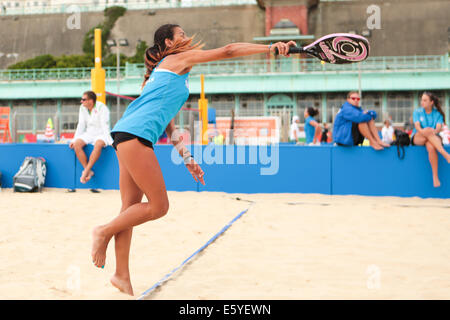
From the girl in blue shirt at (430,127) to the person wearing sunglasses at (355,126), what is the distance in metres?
0.51

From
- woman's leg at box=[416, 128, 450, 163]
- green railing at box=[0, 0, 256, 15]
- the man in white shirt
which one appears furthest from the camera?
green railing at box=[0, 0, 256, 15]

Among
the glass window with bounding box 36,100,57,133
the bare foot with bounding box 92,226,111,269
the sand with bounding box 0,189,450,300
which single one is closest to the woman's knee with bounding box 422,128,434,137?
the sand with bounding box 0,189,450,300

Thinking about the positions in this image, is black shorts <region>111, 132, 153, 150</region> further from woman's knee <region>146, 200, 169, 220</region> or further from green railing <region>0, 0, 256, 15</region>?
green railing <region>0, 0, 256, 15</region>

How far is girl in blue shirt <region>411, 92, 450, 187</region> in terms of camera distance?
24.0 feet

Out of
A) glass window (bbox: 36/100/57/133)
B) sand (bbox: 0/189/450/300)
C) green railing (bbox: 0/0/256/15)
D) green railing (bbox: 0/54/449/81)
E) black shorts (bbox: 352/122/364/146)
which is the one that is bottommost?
sand (bbox: 0/189/450/300)

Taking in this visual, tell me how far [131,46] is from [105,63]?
15.7 ft

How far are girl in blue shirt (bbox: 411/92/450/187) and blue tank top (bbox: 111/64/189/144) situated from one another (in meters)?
5.60

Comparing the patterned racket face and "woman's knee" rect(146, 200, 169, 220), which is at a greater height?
the patterned racket face

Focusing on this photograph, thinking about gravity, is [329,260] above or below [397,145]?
below

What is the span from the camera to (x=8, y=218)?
548 cm

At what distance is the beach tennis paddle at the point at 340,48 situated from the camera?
2.91m

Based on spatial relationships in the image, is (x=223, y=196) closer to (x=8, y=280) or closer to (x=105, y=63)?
(x=8, y=280)
